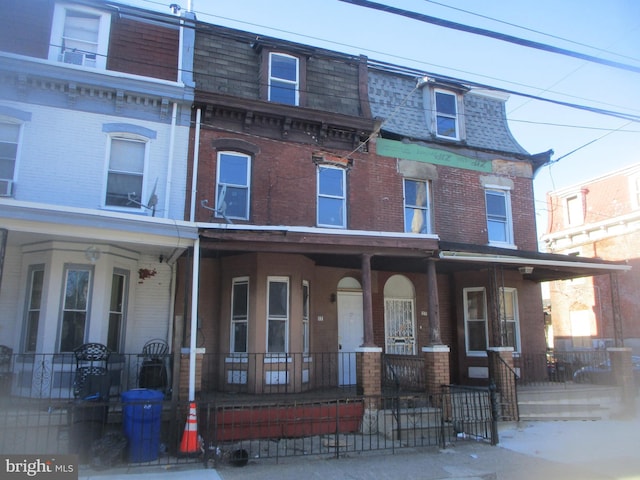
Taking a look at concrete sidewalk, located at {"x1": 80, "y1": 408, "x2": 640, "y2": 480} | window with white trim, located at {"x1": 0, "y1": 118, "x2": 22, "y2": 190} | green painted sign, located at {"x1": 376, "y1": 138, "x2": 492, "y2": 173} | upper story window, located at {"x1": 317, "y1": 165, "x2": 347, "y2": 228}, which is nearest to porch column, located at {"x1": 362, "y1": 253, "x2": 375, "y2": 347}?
concrete sidewalk, located at {"x1": 80, "y1": 408, "x2": 640, "y2": 480}

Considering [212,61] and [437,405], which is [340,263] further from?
[212,61]

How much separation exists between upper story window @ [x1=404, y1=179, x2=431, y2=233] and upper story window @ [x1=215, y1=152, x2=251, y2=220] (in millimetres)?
4393

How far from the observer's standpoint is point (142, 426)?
7.73 metres

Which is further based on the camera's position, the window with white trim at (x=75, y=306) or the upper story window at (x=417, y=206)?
the upper story window at (x=417, y=206)

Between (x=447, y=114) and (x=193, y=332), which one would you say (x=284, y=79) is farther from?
(x=193, y=332)

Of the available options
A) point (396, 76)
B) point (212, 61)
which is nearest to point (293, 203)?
point (212, 61)

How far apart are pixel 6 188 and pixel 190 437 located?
644cm

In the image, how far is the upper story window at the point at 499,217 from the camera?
14872 millimetres

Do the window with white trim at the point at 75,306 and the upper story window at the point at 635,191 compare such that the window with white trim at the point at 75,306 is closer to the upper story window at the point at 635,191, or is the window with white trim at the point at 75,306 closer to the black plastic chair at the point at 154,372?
the black plastic chair at the point at 154,372

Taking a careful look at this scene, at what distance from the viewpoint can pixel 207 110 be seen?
39.0 ft

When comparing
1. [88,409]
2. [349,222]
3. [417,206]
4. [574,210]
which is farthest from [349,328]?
[574,210]

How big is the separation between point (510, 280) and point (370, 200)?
4703mm

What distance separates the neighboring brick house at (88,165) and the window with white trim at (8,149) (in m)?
0.02

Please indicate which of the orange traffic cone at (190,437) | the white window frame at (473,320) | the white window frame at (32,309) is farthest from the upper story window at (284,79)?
the orange traffic cone at (190,437)
